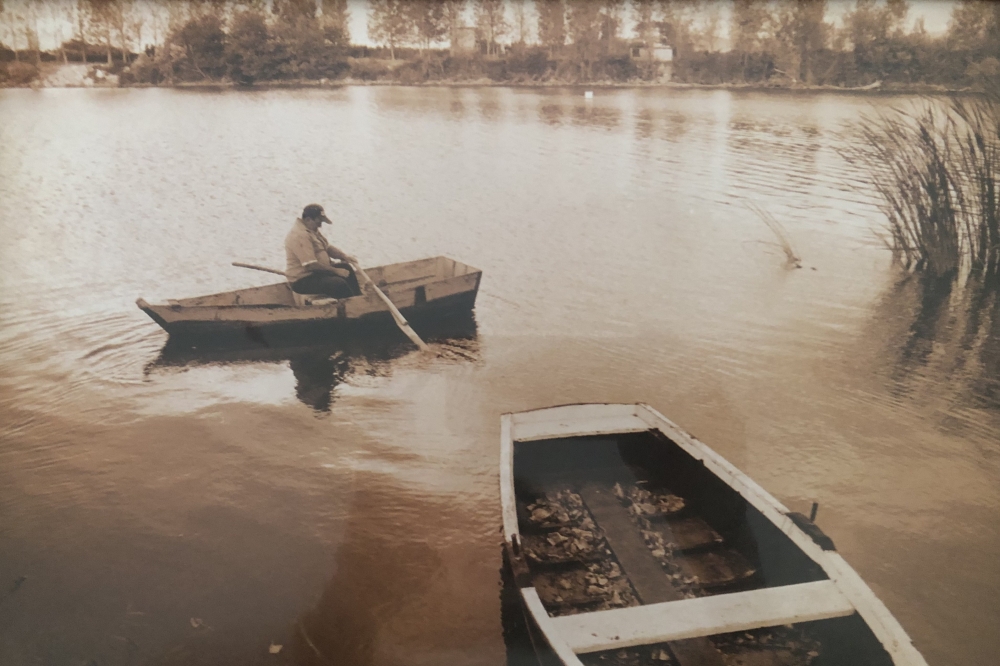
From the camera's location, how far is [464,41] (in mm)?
2914

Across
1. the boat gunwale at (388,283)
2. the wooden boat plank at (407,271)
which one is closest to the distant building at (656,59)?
the boat gunwale at (388,283)

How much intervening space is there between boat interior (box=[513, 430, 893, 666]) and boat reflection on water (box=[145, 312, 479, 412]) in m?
0.95

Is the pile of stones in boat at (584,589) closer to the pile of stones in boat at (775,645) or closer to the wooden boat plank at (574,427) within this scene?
the pile of stones in boat at (775,645)

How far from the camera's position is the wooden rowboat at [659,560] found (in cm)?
175

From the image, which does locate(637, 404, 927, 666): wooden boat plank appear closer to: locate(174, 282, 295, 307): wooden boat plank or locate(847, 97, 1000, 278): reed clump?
locate(847, 97, 1000, 278): reed clump

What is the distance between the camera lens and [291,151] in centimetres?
300

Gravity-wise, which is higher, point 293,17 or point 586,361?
point 293,17

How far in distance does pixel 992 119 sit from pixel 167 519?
12.9 feet

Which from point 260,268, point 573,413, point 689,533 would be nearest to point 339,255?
point 260,268

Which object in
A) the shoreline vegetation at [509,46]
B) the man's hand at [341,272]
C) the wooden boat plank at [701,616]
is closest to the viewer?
the wooden boat plank at [701,616]

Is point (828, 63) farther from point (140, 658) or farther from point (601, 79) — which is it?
point (140, 658)

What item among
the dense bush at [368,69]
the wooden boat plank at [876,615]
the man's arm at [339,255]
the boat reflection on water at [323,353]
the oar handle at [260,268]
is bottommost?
the wooden boat plank at [876,615]

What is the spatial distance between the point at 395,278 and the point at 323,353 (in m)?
0.54

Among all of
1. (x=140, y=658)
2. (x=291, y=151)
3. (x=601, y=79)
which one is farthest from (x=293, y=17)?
(x=140, y=658)
